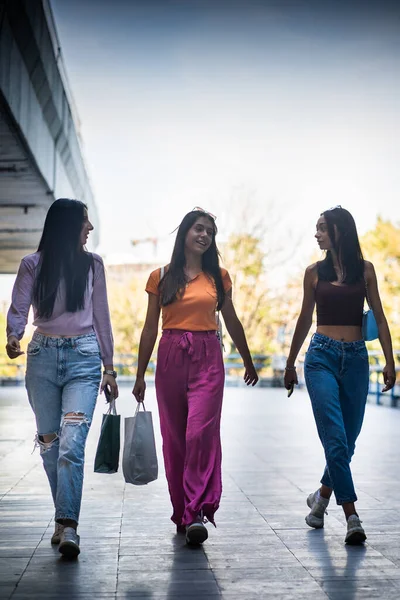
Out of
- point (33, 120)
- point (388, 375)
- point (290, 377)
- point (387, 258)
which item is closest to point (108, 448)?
point (290, 377)

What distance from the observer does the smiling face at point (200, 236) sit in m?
5.32

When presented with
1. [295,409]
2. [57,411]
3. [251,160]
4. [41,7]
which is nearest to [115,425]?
[57,411]

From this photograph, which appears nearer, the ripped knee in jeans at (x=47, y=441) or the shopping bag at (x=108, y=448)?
the ripped knee in jeans at (x=47, y=441)

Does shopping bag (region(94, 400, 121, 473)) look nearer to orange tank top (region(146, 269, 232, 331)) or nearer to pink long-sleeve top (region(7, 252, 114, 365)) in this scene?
pink long-sleeve top (region(7, 252, 114, 365))

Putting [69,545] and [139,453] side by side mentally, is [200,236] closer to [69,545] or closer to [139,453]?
[139,453]

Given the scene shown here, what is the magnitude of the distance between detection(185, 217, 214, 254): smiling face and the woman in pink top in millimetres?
639

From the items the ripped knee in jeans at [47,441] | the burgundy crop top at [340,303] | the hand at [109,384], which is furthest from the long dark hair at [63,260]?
the burgundy crop top at [340,303]

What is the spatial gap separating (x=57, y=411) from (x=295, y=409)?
46.4 feet

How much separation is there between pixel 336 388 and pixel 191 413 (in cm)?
88

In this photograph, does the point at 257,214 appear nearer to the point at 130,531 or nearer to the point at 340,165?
the point at 340,165

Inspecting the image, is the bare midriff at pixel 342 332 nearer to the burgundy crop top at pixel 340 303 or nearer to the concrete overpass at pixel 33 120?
the burgundy crop top at pixel 340 303

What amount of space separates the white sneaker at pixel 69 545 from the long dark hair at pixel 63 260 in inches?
45.3

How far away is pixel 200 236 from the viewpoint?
5316 millimetres

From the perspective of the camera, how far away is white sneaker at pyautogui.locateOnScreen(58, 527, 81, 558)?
14.5ft
